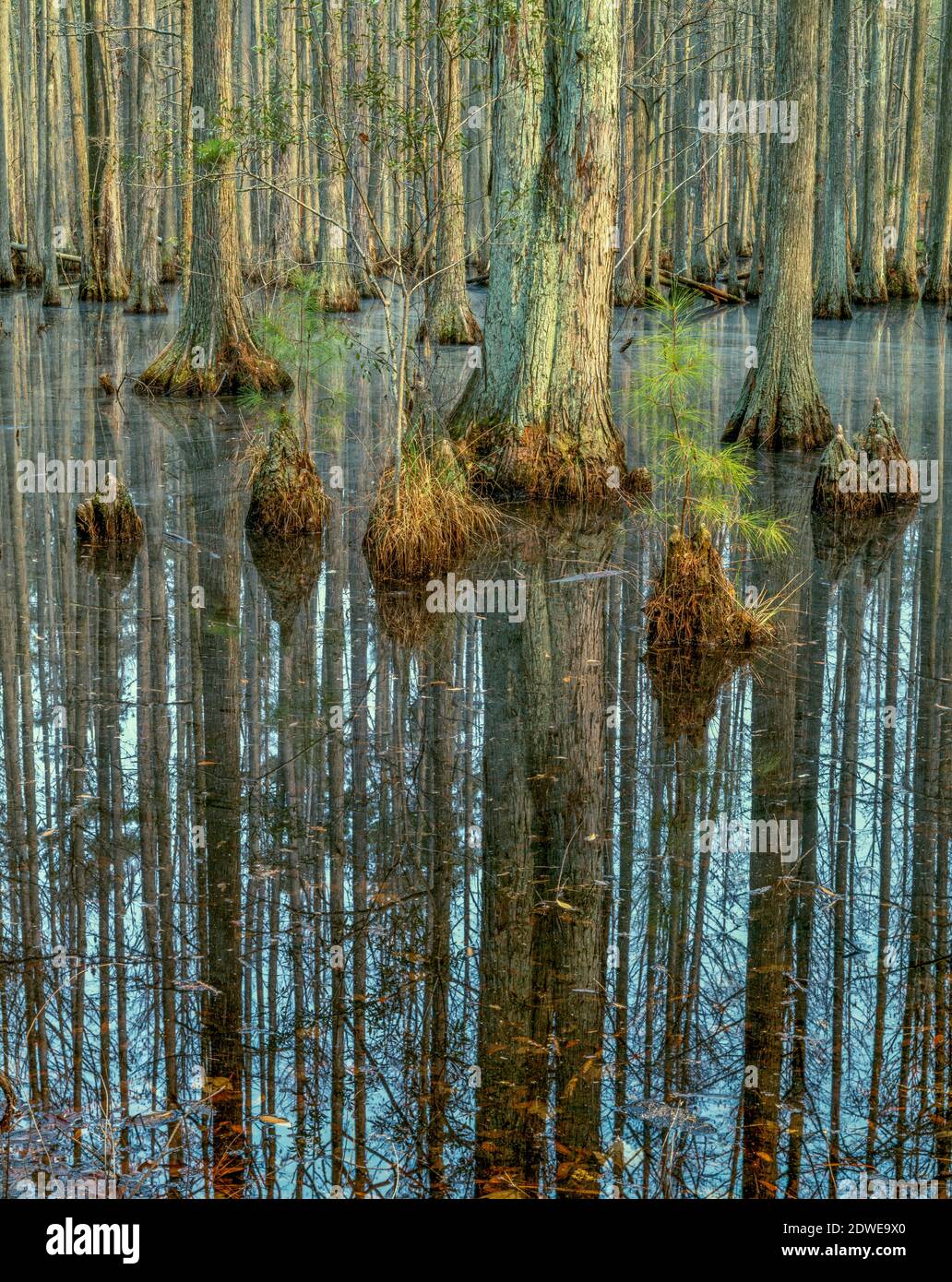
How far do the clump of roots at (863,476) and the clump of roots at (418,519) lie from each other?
9.80ft

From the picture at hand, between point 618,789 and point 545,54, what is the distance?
292 inches

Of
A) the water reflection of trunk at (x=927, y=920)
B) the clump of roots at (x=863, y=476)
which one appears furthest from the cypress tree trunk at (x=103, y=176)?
the water reflection of trunk at (x=927, y=920)

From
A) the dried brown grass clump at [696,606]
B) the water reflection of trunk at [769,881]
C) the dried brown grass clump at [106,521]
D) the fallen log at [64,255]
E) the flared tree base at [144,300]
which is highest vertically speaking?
the fallen log at [64,255]

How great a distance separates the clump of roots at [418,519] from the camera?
29.3ft

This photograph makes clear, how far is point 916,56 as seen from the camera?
30156mm

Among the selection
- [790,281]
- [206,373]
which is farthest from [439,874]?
[206,373]

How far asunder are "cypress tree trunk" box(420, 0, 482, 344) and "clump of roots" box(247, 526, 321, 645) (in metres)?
2.06

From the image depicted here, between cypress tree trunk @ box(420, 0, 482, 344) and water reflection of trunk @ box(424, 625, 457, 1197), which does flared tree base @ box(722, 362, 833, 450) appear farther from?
water reflection of trunk @ box(424, 625, 457, 1197)

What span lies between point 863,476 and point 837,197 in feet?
56.0

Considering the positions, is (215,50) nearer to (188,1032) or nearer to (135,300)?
(135,300)

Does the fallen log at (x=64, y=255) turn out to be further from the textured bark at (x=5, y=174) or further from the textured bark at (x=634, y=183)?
the textured bark at (x=634, y=183)

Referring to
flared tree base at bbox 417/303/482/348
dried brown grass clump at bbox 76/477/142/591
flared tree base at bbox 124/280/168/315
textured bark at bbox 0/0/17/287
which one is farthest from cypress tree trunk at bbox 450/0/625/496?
textured bark at bbox 0/0/17/287

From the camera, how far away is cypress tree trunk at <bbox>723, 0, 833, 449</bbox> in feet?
42.3

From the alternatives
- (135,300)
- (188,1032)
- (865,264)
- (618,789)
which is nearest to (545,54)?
(618,789)
